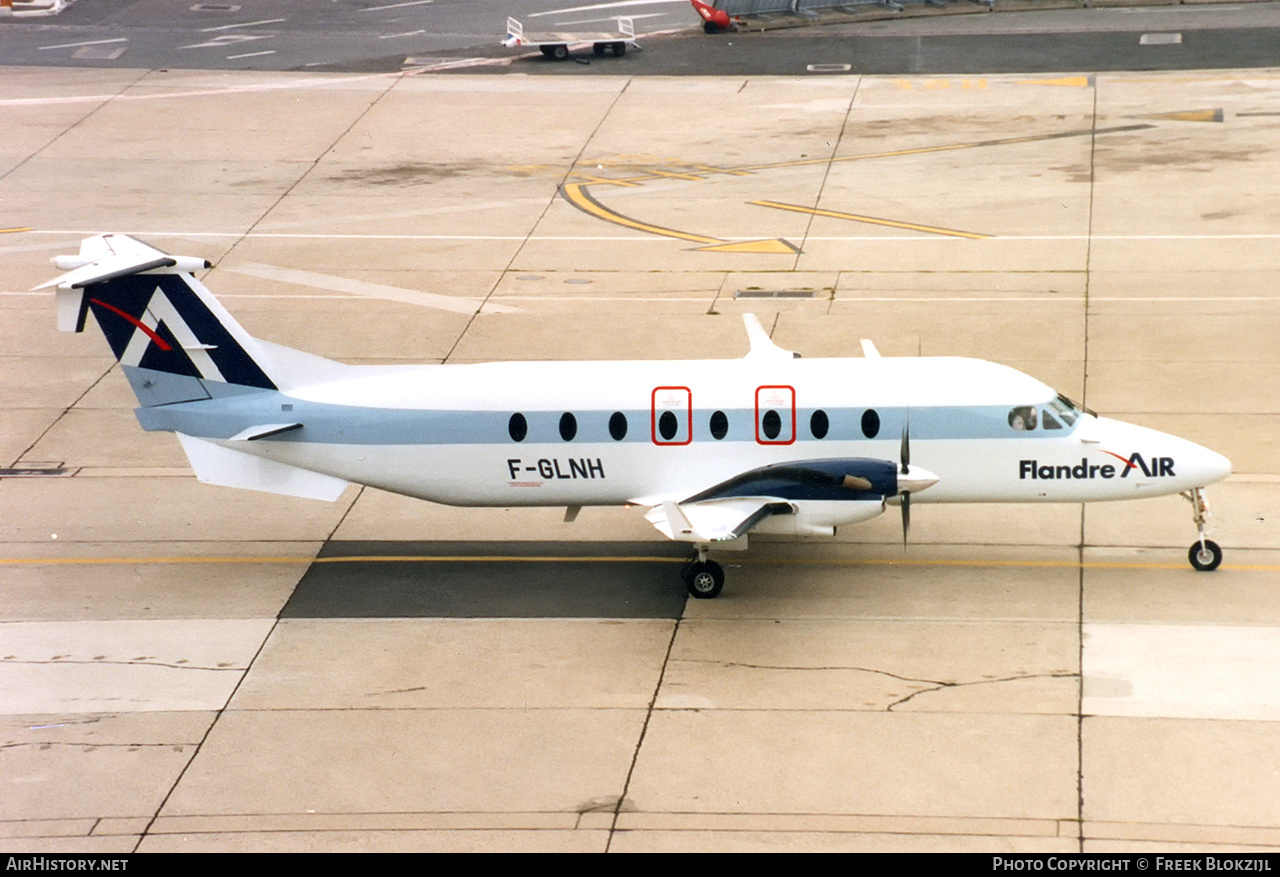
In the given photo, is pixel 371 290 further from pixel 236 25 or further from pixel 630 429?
pixel 236 25

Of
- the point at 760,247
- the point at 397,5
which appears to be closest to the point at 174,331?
the point at 760,247

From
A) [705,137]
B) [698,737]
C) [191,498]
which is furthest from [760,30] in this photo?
[698,737]

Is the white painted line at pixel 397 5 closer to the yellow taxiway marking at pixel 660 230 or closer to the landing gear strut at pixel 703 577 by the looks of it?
the yellow taxiway marking at pixel 660 230

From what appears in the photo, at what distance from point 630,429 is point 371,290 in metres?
14.4

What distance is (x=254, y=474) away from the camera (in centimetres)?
2241

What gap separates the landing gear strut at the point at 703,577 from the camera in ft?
69.6

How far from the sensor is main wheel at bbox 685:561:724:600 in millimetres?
21219

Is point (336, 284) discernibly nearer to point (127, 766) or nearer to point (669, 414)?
point (669, 414)

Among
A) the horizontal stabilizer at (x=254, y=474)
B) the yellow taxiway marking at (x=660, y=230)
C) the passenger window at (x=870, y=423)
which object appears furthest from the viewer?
the yellow taxiway marking at (x=660, y=230)

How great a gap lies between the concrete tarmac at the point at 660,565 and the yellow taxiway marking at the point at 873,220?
6.3 inches

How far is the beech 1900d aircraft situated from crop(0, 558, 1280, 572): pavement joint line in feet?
2.33

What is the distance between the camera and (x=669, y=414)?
21516 millimetres

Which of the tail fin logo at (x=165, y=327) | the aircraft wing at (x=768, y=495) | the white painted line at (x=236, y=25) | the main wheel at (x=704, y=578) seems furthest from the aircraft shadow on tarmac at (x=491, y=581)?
the white painted line at (x=236, y=25)
